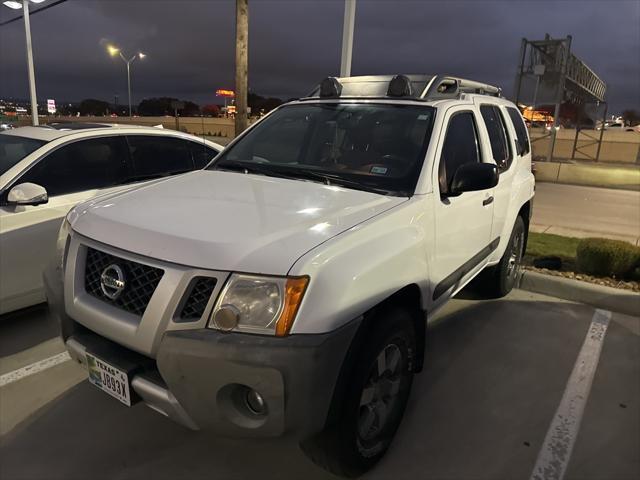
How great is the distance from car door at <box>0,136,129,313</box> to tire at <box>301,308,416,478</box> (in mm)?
2758

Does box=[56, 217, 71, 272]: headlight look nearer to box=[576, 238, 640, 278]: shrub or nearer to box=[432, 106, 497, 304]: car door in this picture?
box=[432, 106, 497, 304]: car door

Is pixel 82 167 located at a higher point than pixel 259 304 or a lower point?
higher

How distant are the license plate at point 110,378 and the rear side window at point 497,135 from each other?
10.7 feet

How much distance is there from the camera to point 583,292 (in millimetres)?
5133

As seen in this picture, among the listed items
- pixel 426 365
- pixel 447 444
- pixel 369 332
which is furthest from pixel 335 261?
pixel 426 365

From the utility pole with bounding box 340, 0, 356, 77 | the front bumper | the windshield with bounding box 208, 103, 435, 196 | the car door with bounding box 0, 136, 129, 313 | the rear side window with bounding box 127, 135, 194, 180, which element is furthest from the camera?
the utility pole with bounding box 340, 0, 356, 77

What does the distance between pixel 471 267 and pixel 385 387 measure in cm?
151

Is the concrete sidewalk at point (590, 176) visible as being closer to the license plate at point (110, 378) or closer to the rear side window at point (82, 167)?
the rear side window at point (82, 167)

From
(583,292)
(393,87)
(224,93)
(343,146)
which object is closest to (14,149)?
(343,146)

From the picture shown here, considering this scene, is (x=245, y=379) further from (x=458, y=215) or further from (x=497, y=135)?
(x=497, y=135)

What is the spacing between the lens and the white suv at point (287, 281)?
6.51 feet

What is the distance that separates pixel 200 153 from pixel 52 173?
5.17ft

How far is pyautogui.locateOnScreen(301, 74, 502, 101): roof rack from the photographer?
3592 millimetres

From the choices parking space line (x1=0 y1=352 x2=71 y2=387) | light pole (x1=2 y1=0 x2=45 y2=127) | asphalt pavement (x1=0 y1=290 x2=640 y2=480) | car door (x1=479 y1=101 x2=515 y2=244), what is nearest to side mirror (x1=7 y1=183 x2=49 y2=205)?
asphalt pavement (x1=0 y1=290 x2=640 y2=480)
